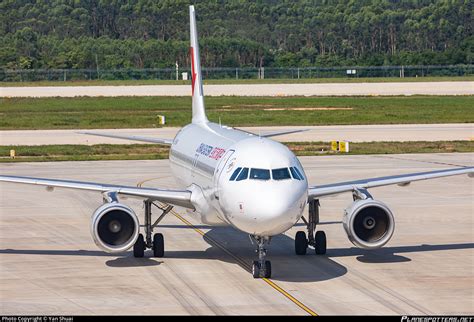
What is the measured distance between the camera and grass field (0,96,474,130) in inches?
3216

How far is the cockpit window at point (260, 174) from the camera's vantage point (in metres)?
24.0

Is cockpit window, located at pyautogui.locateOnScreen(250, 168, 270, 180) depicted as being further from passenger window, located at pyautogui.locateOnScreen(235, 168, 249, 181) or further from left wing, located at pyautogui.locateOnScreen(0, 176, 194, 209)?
left wing, located at pyautogui.locateOnScreen(0, 176, 194, 209)

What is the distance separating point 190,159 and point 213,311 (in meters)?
10.3

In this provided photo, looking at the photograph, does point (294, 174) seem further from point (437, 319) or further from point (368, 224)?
point (437, 319)

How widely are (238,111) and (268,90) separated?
115 feet

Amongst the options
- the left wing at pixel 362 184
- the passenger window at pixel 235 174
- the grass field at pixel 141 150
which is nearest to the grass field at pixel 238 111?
the grass field at pixel 141 150

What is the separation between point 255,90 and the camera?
12594 centimetres

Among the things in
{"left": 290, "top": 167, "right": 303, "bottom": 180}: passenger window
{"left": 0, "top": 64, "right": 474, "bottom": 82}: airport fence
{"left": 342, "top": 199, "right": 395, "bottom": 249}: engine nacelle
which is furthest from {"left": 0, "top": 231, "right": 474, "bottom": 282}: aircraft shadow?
{"left": 0, "top": 64, "right": 474, "bottom": 82}: airport fence

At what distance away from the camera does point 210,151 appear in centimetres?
2919

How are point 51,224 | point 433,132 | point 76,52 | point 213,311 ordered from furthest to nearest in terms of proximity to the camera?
point 76,52 < point 433,132 < point 51,224 < point 213,311

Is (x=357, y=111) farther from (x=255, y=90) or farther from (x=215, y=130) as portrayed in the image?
(x=215, y=130)

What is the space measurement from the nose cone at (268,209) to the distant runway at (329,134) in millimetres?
44079

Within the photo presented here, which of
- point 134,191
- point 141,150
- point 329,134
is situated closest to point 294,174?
point 134,191

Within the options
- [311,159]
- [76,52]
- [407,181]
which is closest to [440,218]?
[407,181]
